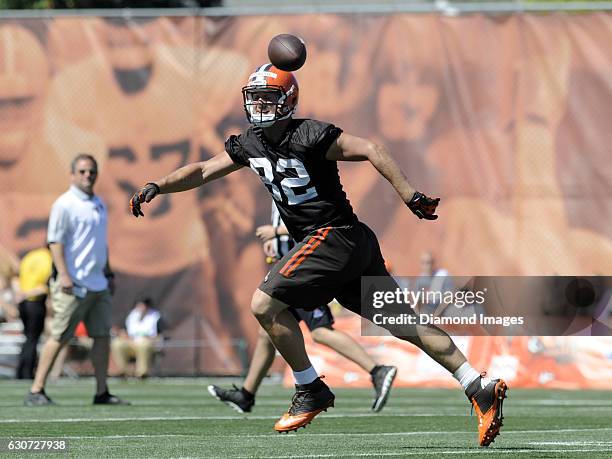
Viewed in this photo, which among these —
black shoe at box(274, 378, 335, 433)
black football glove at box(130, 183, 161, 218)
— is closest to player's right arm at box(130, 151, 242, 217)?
black football glove at box(130, 183, 161, 218)

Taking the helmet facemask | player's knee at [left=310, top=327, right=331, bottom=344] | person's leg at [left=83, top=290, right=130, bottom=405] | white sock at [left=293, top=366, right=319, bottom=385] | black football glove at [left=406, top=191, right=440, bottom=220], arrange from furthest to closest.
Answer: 1. person's leg at [left=83, top=290, right=130, bottom=405]
2. player's knee at [left=310, top=327, right=331, bottom=344]
3. white sock at [left=293, top=366, right=319, bottom=385]
4. the helmet facemask
5. black football glove at [left=406, top=191, right=440, bottom=220]

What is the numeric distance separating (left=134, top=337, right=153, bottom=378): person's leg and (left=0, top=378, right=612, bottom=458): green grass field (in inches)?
148

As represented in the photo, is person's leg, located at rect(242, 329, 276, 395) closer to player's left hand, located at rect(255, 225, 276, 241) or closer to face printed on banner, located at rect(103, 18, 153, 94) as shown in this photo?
player's left hand, located at rect(255, 225, 276, 241)

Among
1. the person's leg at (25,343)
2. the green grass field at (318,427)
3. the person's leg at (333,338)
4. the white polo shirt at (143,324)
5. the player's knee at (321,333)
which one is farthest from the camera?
the white polo shirt at (143,324)

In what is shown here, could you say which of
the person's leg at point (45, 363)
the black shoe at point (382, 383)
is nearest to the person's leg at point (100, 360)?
the person's leg at point (45, 363)

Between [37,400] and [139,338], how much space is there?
624 centimetres

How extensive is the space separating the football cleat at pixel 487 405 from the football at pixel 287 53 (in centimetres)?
197

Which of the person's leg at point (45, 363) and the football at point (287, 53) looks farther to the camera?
the person's leg at point (45, 363)

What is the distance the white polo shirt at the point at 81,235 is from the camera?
1109 cm

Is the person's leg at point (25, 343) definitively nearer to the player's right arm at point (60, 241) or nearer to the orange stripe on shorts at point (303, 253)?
the player's right arm at point (60, 241)

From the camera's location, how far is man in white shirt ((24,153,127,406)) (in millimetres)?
10969

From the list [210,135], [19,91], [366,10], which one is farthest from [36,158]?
[366,10]

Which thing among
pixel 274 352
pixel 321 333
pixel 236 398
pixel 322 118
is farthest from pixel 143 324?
pixel 236 398

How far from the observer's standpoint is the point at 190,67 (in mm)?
17562
